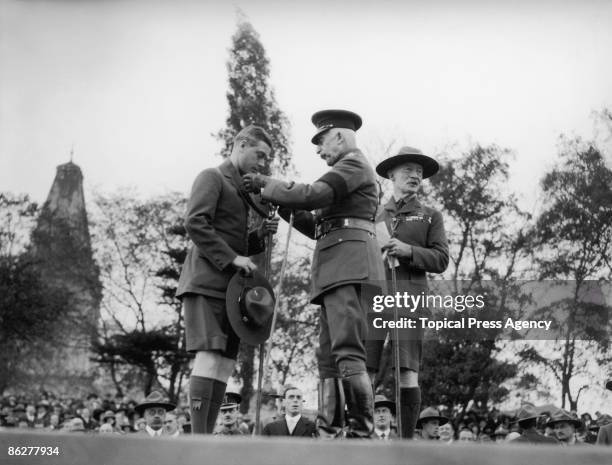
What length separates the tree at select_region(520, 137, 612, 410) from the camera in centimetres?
1736

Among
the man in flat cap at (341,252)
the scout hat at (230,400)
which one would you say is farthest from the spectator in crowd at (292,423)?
the man in flat cap at (341,252)

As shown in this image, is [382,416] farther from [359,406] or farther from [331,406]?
[359,406]

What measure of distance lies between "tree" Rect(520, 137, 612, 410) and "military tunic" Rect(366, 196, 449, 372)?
12799 millimetres

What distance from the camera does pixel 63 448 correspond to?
1902 mm

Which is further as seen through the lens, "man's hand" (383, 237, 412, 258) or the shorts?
"man's hand" (383, 237, 412, 258)

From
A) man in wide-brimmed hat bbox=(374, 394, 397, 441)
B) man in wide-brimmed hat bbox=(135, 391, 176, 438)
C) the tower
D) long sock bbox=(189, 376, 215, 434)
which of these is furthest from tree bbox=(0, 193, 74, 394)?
long sock bbox=(189, 376, 215, 434)

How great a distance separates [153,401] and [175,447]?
21.9ft

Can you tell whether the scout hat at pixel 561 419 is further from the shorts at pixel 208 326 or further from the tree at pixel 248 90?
the tree at pixel 248 90

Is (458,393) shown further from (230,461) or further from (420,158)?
(230,461)

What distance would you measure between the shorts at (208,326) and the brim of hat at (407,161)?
159 cm

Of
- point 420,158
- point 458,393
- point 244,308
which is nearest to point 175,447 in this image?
point 244,308

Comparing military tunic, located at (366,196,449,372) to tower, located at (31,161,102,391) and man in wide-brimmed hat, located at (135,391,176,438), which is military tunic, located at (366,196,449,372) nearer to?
man in wide-brimmed hat, located at (135,391,176,438)

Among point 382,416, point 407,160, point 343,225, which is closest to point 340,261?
point 343,225

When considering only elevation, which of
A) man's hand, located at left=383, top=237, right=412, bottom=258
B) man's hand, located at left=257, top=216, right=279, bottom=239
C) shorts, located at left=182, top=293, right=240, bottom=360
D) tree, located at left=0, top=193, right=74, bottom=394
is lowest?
shorts, located at left=182, top=293, right=240, bottom=360
